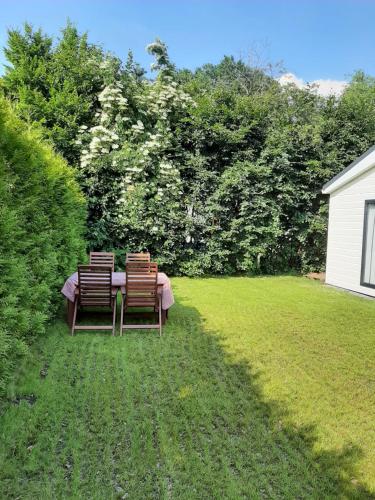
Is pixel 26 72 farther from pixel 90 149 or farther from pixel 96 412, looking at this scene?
pixel 96 412

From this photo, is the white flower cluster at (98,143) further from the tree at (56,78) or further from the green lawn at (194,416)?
the green lawn at (194,416)

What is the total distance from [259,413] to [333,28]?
19.3 meters

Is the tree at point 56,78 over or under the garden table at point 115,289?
over

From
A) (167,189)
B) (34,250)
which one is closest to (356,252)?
(167,189)

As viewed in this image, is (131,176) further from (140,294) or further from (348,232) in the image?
(348,232)

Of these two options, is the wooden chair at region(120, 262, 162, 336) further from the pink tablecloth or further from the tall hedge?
the tall hedge

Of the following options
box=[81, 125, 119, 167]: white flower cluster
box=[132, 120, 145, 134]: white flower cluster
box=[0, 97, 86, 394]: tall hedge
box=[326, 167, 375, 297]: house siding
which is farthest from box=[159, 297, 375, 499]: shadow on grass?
box=[132, 120, 145, 134]: white flower cluster

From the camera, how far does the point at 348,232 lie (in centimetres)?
1002

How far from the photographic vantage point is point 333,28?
1761cm

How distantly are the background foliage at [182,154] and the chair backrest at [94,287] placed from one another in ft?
15.9

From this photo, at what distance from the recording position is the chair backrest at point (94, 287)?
19.7ft

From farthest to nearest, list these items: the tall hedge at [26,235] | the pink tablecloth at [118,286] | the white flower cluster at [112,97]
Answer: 1. the white flower cluster at [112,97]
2. the pink tablecloth at [118,286]
3. the tall hedge at [26,235]

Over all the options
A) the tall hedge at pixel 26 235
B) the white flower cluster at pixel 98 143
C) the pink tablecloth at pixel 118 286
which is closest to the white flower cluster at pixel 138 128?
the white flower cluster at pixel 98 143

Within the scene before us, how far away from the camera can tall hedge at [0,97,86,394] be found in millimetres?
3762
